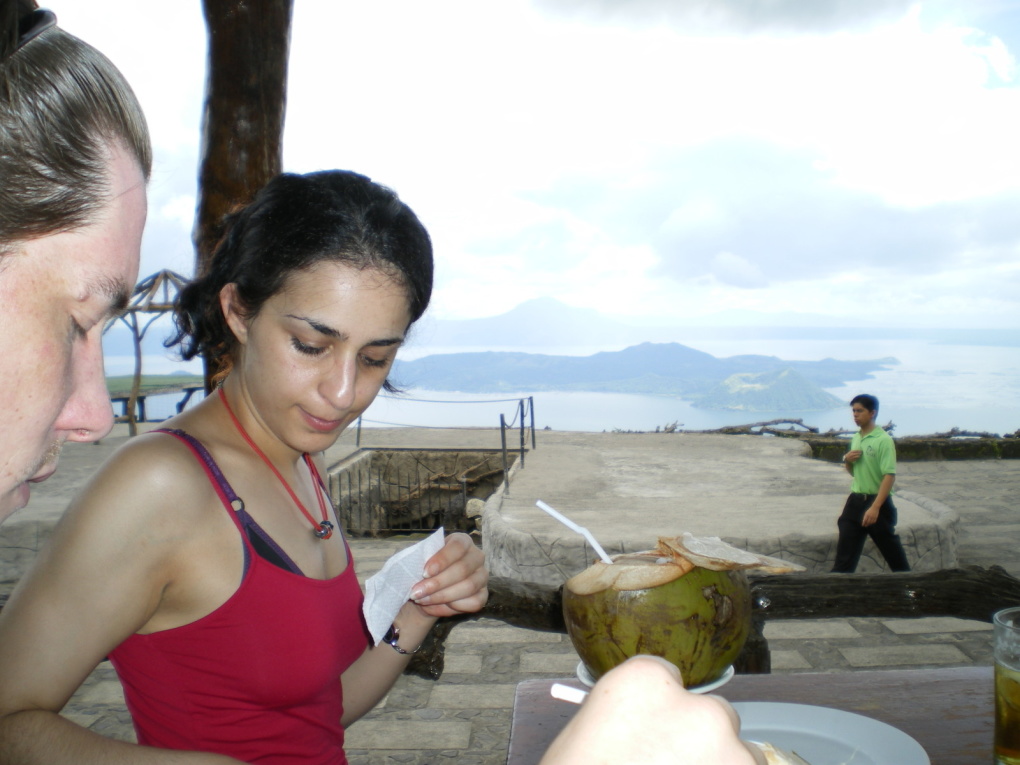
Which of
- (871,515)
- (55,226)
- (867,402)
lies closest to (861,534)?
(871,515)

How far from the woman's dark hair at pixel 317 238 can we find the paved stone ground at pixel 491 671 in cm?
190

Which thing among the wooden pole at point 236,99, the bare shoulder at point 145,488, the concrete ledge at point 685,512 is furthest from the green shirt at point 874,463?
the bare shoulder at point 145,488

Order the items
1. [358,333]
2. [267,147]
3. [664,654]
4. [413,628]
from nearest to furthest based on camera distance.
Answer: [664,654] → [358,333] → [413,628] → [267,147]

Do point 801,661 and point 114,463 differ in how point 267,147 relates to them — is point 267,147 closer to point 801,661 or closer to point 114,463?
point 114,463

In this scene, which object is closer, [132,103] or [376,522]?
[132,103]

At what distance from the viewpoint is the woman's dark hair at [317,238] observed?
141 centimetres

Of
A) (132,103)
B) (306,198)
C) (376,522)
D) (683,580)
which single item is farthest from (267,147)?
(376,522)

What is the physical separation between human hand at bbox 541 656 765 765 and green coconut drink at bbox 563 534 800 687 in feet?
1.20

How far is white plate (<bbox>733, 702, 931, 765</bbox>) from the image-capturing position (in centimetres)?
86

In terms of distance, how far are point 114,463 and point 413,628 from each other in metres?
0.69

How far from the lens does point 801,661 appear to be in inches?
139

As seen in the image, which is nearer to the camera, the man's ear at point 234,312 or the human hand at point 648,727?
the human hand at point 648,727

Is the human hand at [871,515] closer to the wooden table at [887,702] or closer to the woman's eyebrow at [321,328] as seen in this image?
the wooden table at [887,702]

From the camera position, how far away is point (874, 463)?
4.48 metres
